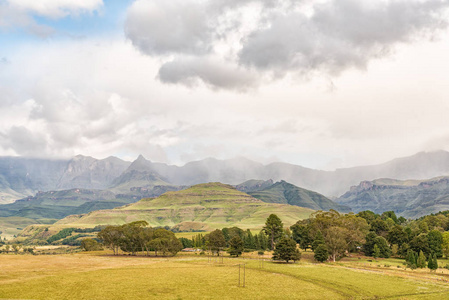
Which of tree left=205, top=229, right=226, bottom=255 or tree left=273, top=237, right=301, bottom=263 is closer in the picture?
tree left=273, top=237, right=301, bottom=263

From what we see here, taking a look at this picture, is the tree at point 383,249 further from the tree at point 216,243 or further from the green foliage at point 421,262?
the tree at point 216,243

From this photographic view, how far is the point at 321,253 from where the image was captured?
153 metres

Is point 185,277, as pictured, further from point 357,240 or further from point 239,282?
point 357,240

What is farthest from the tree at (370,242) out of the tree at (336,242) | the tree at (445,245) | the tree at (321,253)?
the tree at (321,253)

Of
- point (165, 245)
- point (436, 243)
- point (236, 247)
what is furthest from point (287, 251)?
point (436, 243)

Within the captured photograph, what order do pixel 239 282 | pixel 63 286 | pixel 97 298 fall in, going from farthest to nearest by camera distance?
pixel 239 282
pixel 63 286
pixel 97 298

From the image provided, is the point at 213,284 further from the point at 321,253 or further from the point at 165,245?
the point at 165,245

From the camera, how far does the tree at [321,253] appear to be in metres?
→ 153

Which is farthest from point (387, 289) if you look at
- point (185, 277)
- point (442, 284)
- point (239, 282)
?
point (185, 277)

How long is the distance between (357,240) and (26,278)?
146 meters

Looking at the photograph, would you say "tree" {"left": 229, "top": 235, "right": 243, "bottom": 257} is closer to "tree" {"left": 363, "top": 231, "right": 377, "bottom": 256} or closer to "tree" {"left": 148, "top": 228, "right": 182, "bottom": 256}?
"tree" {"left": 148, "top": 228, "right": 182, "bottom": 256}

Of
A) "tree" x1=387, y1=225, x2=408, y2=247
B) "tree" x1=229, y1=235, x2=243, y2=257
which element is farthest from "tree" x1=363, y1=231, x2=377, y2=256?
"tree" x1=229, y1=235, x2=243, y2=257

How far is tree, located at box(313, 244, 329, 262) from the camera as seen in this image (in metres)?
153

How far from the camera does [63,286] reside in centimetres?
8825
